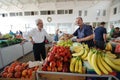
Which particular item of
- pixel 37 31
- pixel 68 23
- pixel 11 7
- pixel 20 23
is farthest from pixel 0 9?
pixel 37 31

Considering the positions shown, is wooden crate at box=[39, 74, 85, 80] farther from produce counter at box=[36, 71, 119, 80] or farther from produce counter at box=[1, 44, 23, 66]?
produce counter at box=[1, 44, 23, 66]

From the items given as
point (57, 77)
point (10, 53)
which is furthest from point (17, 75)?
point (10, 53)

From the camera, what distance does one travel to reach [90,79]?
1.29 metres

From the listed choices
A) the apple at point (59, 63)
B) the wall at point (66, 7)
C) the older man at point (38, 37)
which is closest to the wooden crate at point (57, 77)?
the apple at point (59, 63)

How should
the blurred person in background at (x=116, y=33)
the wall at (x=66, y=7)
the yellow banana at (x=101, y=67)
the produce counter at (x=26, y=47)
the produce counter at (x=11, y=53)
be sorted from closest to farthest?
the yellow banana at (x=101, y=67) → the produce counter at (x=11, y=53) → the blurred person in background at (x=116, y=33) → the produce counter at (x=26, y=47) → the wall at (x=66, y=7)

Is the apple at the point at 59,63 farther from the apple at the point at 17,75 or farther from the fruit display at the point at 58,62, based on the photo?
the apple at the point at 17,75

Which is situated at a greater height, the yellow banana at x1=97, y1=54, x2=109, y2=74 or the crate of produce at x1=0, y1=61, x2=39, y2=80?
the yellow banana at x1=97, y1=54, x2=109, y2=74

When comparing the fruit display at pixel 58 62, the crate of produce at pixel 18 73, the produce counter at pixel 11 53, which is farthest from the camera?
the produce counter at pixel 11 53

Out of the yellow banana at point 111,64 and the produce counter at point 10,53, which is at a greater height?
the yellow banana at point 111,64

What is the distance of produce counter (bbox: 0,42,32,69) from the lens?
3.98m

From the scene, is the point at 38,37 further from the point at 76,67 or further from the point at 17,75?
the point at 76,67

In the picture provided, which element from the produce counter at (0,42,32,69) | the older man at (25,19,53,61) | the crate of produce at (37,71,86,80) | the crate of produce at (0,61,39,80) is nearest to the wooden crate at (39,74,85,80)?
the crate of produce at (37,71,86,80)

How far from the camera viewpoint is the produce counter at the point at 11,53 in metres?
3.98

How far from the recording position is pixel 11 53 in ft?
14.7
